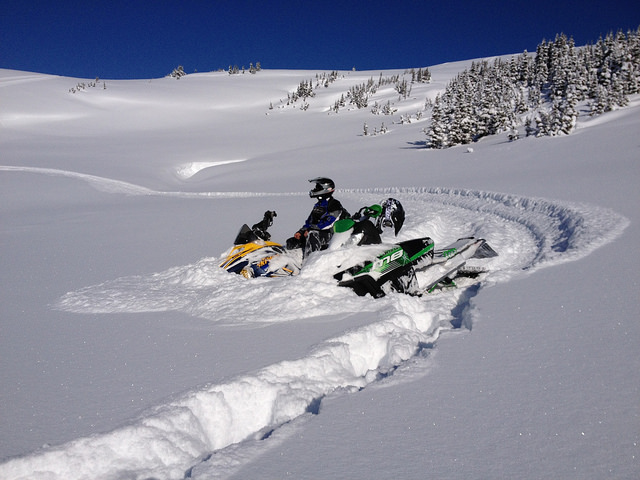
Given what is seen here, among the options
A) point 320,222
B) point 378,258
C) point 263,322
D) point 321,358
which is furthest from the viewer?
point 320,222

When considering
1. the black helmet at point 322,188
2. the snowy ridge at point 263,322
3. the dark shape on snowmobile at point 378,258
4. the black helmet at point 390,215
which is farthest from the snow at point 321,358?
the black helmet at point 322,188

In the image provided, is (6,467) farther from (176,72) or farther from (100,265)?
(176,72)

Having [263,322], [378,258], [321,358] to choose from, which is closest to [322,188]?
[378,258]

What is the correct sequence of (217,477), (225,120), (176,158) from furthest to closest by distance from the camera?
(225,120) < (176,158) < (217,477)

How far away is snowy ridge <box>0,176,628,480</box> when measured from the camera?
2363mm

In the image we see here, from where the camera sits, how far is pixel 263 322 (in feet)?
14.1

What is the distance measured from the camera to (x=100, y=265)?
7.53 meters

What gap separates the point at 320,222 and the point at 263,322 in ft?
7.93

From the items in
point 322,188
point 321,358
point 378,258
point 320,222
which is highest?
point 322,188

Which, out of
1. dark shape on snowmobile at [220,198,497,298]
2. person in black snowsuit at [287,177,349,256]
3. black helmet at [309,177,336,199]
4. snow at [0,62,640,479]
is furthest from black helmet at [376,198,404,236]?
black helmet at [309,177,336,199]

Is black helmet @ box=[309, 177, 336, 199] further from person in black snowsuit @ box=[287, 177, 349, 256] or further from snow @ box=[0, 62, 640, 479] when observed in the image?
snow @ box=[0, 62, 640, 479]

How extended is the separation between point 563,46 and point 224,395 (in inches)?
2759

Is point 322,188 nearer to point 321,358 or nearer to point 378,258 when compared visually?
point 378,258

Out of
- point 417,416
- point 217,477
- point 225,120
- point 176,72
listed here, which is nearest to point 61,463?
point 217,477
